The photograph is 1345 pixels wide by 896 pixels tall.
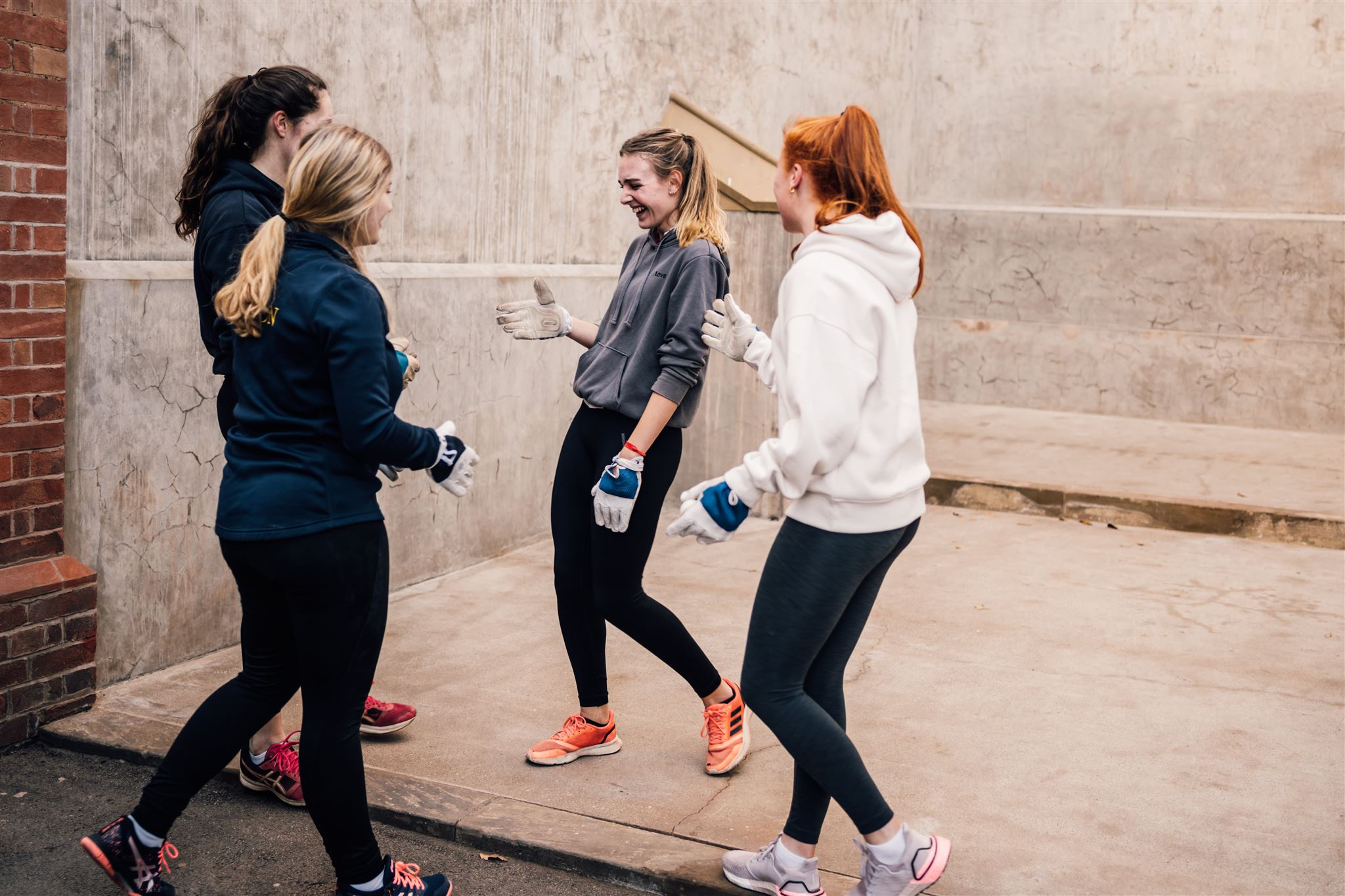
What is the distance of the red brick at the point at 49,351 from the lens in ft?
12.6

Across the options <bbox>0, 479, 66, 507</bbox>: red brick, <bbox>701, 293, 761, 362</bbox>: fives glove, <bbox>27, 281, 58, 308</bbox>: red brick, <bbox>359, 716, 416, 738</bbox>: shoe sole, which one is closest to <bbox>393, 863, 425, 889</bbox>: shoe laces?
<bbox>359, 716, 416, 738</bbox>: shoe sole

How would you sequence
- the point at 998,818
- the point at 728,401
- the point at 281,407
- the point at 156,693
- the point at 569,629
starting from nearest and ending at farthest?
the point at 281,407, the point at 998,818, the point at 569,629, the point at 156,693, the point at 728,401

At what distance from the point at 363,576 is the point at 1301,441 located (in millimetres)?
9320

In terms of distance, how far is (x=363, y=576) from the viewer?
2795 millimetres

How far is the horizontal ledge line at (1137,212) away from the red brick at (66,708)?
370 inches

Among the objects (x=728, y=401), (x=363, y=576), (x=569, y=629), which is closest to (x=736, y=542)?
(x=728, y=401)

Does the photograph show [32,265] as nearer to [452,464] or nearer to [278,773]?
[278,773]

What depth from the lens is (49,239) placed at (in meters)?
3.87

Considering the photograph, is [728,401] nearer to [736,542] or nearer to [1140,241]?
[736,542]

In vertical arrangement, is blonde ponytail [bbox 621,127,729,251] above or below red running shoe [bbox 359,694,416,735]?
above

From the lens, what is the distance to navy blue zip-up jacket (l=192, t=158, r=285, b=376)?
3.23 meters

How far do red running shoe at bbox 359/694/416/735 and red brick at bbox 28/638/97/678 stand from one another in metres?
0.90

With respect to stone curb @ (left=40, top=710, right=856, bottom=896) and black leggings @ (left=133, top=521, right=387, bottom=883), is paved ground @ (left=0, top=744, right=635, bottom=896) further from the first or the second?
black leggings @ (left=133, top=521, right=387, bottom=883)

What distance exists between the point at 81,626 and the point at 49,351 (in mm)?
859
